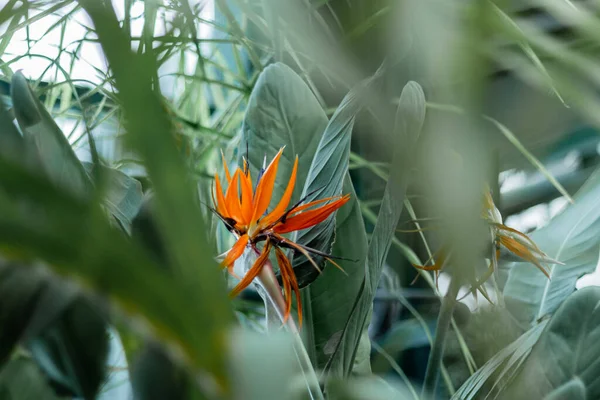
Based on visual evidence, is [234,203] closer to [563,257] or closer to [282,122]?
[282,122]

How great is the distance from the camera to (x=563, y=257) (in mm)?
361

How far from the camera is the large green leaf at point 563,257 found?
0.35 metres

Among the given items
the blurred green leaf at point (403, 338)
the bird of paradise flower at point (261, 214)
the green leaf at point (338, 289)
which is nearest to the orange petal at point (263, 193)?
the bird of paradise flower at point (261, 214)

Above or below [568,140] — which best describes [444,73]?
above

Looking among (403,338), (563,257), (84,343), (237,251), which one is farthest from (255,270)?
(403,338)

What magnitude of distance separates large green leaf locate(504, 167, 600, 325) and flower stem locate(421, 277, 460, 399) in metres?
0.10

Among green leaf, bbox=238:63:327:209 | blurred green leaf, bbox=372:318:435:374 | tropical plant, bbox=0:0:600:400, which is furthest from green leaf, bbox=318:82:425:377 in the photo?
blurred green leaf, bbox=372:318:435:374

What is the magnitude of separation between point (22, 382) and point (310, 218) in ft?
0.41

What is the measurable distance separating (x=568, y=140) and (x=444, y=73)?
0.54 m

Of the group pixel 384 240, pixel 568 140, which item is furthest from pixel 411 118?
pixel 568 140

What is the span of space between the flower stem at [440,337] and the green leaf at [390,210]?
0.03 metres

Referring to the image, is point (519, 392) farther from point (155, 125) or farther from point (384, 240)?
point (155, 125)

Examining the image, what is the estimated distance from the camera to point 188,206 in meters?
0.08

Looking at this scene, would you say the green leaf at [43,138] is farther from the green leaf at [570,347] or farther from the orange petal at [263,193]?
the green leaf at [570,347]
